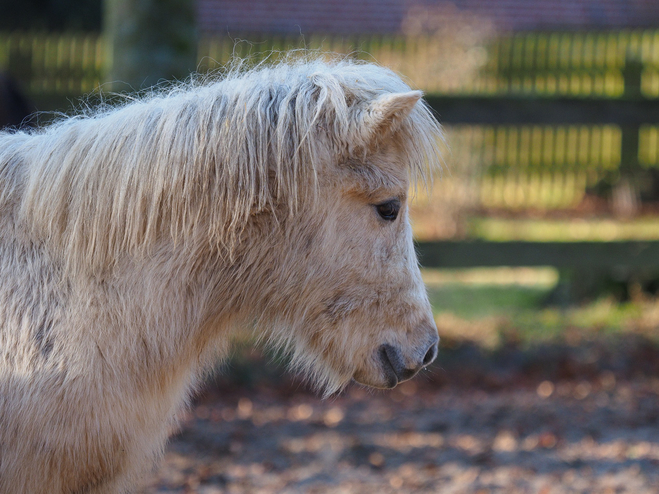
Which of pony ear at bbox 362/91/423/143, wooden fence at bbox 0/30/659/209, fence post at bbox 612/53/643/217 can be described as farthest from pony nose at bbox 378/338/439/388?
fence post at bbox 612/53/643/217

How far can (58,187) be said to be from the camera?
6.62 feet

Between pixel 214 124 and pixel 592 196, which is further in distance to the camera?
pixel 592 196

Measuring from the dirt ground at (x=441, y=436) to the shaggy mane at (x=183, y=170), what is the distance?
6.05 feet

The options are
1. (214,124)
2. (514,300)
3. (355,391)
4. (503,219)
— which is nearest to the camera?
(214,124)

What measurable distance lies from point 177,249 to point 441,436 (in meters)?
3.28

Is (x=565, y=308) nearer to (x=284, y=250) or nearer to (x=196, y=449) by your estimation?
(x=196, y=449)

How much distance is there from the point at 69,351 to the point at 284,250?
28.1 inches

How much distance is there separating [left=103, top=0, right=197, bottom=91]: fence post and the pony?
2.79 meters

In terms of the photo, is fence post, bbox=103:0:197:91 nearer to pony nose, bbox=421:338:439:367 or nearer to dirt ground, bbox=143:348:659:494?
dirt ground, bbox=143:348:659:494

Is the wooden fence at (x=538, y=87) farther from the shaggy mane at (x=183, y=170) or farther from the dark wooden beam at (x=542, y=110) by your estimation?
the shaggy mane at (x=183, y=170)

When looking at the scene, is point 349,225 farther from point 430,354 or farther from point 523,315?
point 523,315

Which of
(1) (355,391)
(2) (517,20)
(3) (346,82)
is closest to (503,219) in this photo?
(2) (517,20)

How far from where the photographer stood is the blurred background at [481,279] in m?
4.27

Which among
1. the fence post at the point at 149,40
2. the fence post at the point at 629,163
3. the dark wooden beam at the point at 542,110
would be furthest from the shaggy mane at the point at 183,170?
the fence post at the point at 629,163
